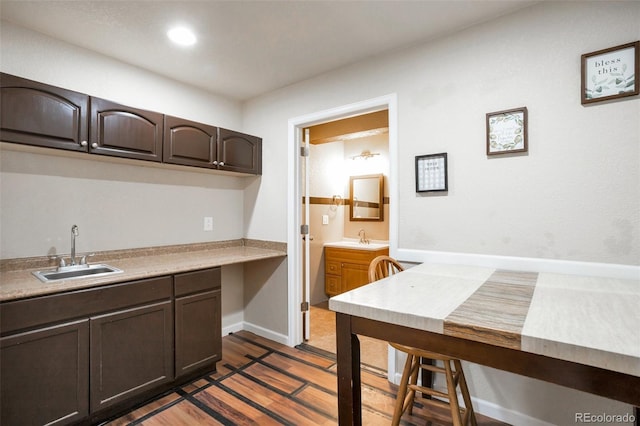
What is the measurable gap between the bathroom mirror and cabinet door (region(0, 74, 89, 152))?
10.7 feet

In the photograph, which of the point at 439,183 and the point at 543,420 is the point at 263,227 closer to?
the point at 439,183

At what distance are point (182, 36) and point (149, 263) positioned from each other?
161cm

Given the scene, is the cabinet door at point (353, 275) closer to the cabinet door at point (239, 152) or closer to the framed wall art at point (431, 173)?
the cabinet door at point (239, 152)

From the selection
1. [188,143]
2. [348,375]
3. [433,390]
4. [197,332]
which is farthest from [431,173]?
[197,332]

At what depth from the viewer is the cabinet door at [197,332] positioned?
213cm

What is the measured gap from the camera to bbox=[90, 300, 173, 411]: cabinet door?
5.73 ft

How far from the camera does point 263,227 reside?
310 centimetres

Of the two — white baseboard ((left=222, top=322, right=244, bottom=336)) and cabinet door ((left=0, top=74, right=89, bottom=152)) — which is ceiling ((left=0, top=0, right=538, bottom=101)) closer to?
cabinet door ((left=0, top=74, right=89, bottom=152))

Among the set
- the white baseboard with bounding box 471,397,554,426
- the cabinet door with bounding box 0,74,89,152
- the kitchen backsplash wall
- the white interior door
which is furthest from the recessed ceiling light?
the white baseboard with bounding box 471,397,554,426

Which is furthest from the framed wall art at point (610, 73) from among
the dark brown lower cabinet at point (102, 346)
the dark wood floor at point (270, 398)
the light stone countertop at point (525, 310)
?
the dark brown lower cabinet at point (102, 346)

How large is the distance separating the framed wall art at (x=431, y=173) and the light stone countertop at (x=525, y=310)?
26.8 inches

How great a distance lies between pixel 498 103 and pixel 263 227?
87.5 inches

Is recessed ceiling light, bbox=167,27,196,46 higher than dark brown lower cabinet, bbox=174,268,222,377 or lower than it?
higher

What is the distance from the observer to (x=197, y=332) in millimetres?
2232
